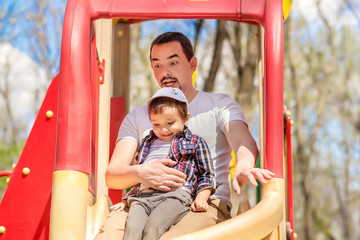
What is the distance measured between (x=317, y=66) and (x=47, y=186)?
11.5 meters

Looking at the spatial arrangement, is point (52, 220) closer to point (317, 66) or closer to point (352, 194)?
point (317, 66)

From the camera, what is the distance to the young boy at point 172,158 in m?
2.28

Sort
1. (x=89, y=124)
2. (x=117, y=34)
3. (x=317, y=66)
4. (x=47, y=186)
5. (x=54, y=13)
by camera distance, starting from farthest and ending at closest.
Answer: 1. (x=317, y=66)
2. (x=54, y=13)
3. (x=117, y=34)
4. (x=47, y=186)
5. (x=89, y=124)

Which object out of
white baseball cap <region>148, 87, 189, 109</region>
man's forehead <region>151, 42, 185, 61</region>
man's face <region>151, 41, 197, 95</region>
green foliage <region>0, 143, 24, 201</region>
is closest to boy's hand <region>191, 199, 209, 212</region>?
white baseball cap <region>148, 87, 189, 109</region>

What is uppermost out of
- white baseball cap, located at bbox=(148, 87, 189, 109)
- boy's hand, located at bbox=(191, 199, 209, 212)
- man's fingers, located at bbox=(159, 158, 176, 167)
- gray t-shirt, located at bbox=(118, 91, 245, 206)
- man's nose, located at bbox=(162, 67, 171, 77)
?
man's nose, located at bbox=(162, 67, 171, 77)

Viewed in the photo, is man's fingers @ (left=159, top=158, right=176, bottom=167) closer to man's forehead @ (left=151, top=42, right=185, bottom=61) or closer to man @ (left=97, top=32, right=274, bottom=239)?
man @ (left=97, top=32, right=274, bottom=239)

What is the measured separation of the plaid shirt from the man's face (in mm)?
412

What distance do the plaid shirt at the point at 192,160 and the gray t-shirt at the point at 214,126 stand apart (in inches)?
6.7

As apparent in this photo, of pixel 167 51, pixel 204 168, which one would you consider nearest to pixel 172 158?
pixel 204 168

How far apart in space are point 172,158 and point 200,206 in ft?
0.81

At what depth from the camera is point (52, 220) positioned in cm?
210

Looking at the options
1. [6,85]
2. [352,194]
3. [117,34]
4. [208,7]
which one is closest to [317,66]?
[352,194]

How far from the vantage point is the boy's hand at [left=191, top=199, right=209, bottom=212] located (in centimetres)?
229

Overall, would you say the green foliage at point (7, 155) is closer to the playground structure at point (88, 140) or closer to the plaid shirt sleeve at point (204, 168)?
the playground structure at point (88, 140)
